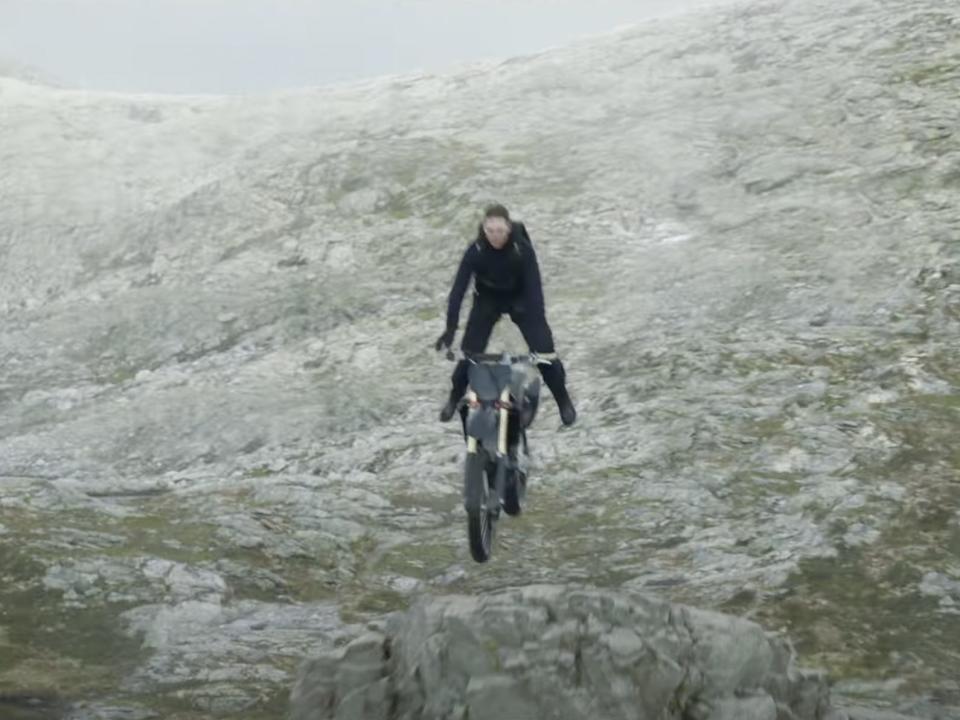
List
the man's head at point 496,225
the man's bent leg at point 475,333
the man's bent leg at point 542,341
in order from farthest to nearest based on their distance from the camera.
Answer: the man's bent leg at point 475,333, the man's bent leg at point 542,341, the man's head at point 496,225

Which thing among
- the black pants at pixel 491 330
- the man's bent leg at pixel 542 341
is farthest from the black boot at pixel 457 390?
the man's bent leg at pixel 542 341

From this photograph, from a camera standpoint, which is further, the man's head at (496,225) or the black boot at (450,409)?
the black boot at (450,409)

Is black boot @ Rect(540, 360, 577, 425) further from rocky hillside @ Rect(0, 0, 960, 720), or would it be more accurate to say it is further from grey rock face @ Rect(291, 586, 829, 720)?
grey rock face @ Rect(291, 586, 829, 720)

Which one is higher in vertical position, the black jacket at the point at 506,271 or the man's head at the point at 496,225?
the man's head at the point at 496,225

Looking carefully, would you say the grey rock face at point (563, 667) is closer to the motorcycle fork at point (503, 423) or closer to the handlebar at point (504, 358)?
the motorcycle fork at point (503, 423)

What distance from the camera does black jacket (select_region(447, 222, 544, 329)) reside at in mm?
13125

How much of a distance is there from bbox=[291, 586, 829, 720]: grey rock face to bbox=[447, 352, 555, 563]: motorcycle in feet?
11.5

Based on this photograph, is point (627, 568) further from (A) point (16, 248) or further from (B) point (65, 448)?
(A) point (16, 248)

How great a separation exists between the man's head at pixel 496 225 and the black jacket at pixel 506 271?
141 mm

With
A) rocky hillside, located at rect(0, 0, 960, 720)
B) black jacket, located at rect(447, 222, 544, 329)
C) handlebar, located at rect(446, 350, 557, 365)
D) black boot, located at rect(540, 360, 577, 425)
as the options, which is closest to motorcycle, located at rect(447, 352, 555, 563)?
handlebar, located at rect(446, 350, 557, 365)

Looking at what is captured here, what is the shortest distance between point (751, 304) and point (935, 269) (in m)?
3.72

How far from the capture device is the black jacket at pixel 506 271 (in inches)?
517

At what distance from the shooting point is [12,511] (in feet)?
57.0

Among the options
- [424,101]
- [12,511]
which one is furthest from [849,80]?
[12,511]
